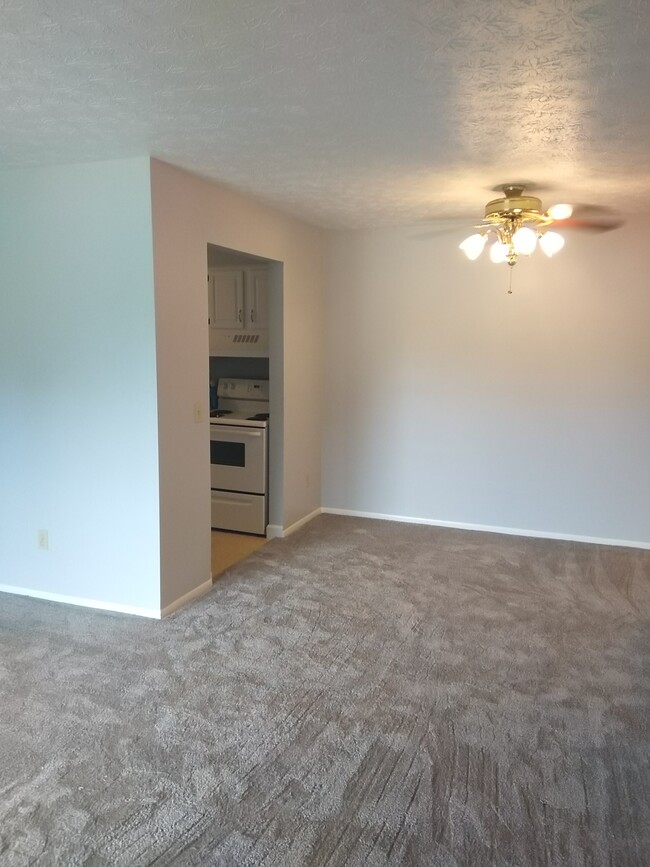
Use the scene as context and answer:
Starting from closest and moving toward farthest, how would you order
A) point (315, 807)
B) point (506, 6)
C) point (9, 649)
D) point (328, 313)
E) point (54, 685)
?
point (506, 6)
point (315, 807)
point (54, 685)
point (9, 649)
point (328, 313)

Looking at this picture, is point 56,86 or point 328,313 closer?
point 56,86

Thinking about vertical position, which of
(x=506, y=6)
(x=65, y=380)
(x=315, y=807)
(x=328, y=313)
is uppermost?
(x=506, y=6)

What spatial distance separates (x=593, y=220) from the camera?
4508 millimetres

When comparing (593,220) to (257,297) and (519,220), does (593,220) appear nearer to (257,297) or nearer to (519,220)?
(519,220)

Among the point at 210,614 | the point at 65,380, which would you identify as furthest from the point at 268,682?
the point at 65,380

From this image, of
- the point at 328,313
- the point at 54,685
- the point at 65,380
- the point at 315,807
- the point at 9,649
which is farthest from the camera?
the point at 328,313

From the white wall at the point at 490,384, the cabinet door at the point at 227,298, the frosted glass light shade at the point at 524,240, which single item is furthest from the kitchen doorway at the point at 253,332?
the frosted glass light shade at the point at 524,240

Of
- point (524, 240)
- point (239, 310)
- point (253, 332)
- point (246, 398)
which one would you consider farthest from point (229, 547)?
point (524, 240)

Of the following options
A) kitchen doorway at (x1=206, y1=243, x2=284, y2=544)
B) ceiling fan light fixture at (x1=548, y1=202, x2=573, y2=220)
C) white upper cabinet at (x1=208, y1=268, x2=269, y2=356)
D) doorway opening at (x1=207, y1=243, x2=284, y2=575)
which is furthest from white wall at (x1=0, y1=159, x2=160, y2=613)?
ceiling fan light fixture at (x1=548, y1=202, x2=573, y2=220)

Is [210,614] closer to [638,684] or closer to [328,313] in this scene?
[638,684]

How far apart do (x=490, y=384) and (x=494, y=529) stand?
112 centimetres

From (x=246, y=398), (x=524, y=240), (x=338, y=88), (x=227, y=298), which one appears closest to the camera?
(x=338, y=88)

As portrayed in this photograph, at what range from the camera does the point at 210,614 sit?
3.55 meters

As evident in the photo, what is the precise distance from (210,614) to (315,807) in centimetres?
158
